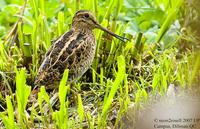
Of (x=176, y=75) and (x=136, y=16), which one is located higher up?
(x=136, y=16)

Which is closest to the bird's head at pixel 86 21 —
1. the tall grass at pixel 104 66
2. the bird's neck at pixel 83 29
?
the bird's neck at pixel 83 29

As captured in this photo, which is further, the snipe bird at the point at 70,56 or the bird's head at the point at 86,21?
the bird's head at the point at 86,21

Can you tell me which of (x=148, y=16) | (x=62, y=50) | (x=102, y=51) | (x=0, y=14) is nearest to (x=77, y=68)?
(x=62, y=50)

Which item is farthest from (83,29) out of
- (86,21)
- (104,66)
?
(104,66)

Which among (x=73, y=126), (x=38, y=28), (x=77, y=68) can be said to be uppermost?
(x=38, y=28)

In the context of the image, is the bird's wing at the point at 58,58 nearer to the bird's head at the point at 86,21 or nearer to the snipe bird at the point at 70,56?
the snipe bird at the point at 70,56

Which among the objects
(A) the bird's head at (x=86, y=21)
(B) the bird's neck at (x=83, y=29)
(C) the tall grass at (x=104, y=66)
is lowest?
(C) the tall grass at (x=104, y=66)

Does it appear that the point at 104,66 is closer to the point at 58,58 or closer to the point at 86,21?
the point at 86,21

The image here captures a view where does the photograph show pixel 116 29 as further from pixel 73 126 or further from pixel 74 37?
pixel 73 126
